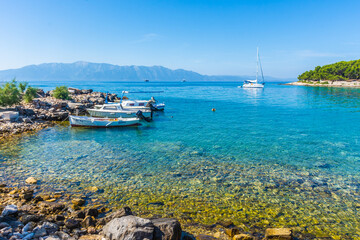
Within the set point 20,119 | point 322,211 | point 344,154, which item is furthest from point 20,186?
point 344,154

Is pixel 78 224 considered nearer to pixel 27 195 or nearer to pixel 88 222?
pixel 88 222

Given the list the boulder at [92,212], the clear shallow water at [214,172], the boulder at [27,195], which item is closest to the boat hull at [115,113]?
the clear shallow water at [214,172]

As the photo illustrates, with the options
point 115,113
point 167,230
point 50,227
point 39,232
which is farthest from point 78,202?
point 115,113

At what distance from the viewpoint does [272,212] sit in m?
9.72

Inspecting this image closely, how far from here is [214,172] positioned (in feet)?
46.4

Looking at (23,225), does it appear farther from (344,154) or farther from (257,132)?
(257,132)

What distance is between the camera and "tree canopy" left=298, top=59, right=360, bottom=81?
125 metres

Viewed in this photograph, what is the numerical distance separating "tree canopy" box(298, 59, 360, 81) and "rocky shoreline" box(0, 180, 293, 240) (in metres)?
153

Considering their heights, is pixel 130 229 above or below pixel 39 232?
above

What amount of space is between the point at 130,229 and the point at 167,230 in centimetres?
121

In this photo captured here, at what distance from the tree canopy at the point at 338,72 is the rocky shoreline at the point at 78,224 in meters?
153

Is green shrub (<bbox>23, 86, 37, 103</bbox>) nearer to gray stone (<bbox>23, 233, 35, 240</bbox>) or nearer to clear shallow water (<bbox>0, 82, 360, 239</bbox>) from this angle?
clear shallow water (<bbox>0, 82, 360, 239</bbox>)

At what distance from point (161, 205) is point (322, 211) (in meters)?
7.33

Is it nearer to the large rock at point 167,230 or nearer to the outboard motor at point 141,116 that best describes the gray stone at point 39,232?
the large rock at point 167,230
